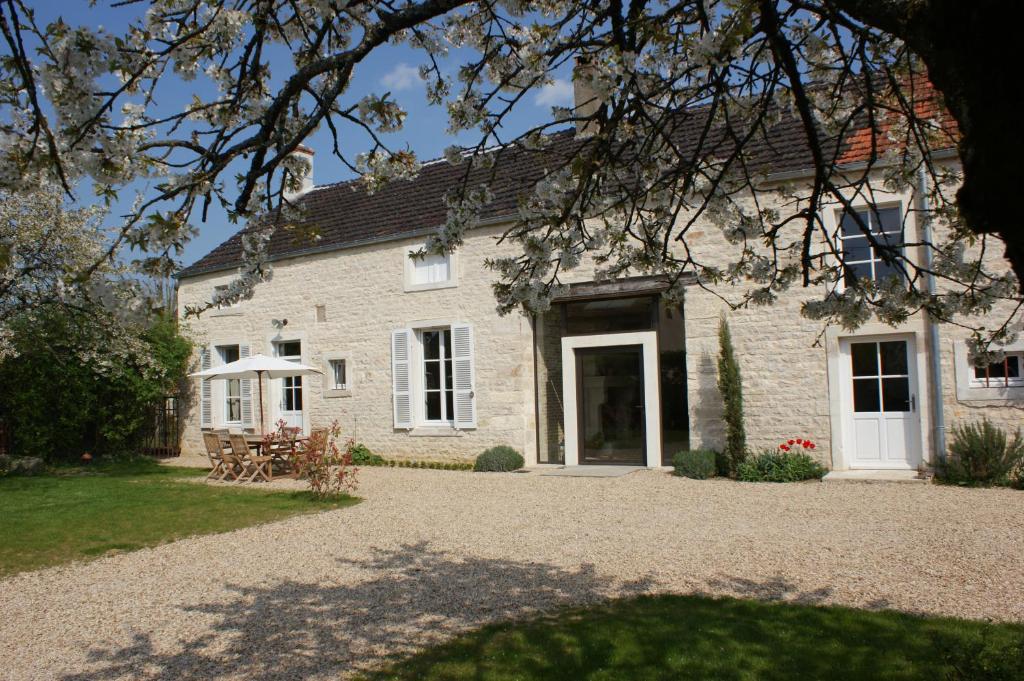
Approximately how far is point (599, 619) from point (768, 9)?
3.35 m

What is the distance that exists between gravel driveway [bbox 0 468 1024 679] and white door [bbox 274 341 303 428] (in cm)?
740

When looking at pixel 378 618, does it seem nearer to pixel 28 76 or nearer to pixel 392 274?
pixel 28 76

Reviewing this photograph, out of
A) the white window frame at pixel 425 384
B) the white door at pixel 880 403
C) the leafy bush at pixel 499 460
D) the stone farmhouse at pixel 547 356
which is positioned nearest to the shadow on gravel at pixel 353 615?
the stone farmhouse at pixel 547 356

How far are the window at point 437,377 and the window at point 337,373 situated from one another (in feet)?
6.10

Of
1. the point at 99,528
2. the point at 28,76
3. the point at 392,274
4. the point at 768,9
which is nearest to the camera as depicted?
the point at 28,76

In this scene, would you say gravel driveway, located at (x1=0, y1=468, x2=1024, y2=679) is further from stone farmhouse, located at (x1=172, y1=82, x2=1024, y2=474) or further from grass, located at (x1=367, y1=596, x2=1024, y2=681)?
stone farmhouse, located at (x1=172, y1=82, x2=1024, y2=474)

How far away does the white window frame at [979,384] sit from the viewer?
9297mm

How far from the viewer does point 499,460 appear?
40.6ft

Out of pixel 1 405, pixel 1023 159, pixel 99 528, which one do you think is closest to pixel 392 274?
pixel 99 528

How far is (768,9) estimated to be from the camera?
316 cm

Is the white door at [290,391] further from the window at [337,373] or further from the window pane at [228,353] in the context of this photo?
the window pane at [228,353]

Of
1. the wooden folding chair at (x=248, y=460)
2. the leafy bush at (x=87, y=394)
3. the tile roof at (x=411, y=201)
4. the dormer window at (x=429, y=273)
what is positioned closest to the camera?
the tile roof at (x=411, y=201)

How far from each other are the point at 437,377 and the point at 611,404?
11.1ft

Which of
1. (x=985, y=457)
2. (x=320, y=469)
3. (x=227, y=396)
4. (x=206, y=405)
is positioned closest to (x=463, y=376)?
(x=320, y=469)
